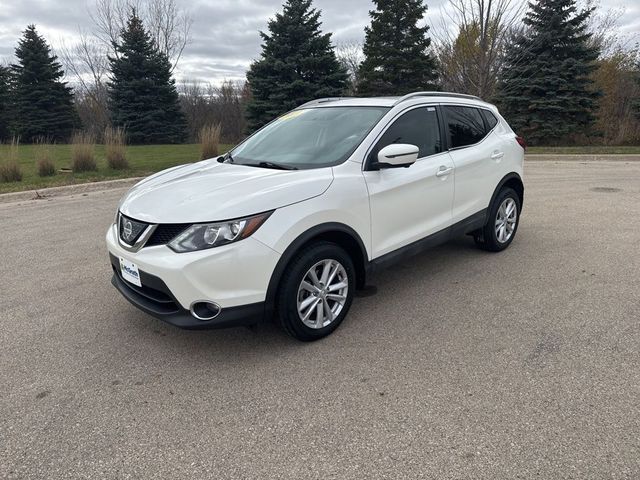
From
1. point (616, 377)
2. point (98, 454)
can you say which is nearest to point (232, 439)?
point (98, 454)

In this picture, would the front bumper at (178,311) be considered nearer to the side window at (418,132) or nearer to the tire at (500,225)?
the side window at (418,132)

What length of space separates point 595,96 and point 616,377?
23.0m

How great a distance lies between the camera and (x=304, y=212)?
3.03 metres

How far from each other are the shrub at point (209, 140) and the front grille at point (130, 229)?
11365 millimetres

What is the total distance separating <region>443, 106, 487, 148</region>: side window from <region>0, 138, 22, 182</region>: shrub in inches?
434

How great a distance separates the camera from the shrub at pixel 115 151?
1289 centimetres

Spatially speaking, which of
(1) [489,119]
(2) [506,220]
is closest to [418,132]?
(1) [489,119]

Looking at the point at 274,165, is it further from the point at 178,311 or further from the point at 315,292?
the point at 178,311

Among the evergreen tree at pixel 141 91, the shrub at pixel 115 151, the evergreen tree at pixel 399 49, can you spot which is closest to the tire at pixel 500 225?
the shrub at pixel 115 151

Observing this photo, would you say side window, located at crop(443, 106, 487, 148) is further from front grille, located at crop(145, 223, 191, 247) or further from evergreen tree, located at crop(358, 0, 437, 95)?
evergreen tree, located at crop(358, 0, 437, 95)

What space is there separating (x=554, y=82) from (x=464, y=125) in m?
19.7

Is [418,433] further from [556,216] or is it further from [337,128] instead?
[556,216]

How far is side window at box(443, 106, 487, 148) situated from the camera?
4.45m

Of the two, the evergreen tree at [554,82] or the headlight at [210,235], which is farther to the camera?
the evergreen tree at [554,82]
